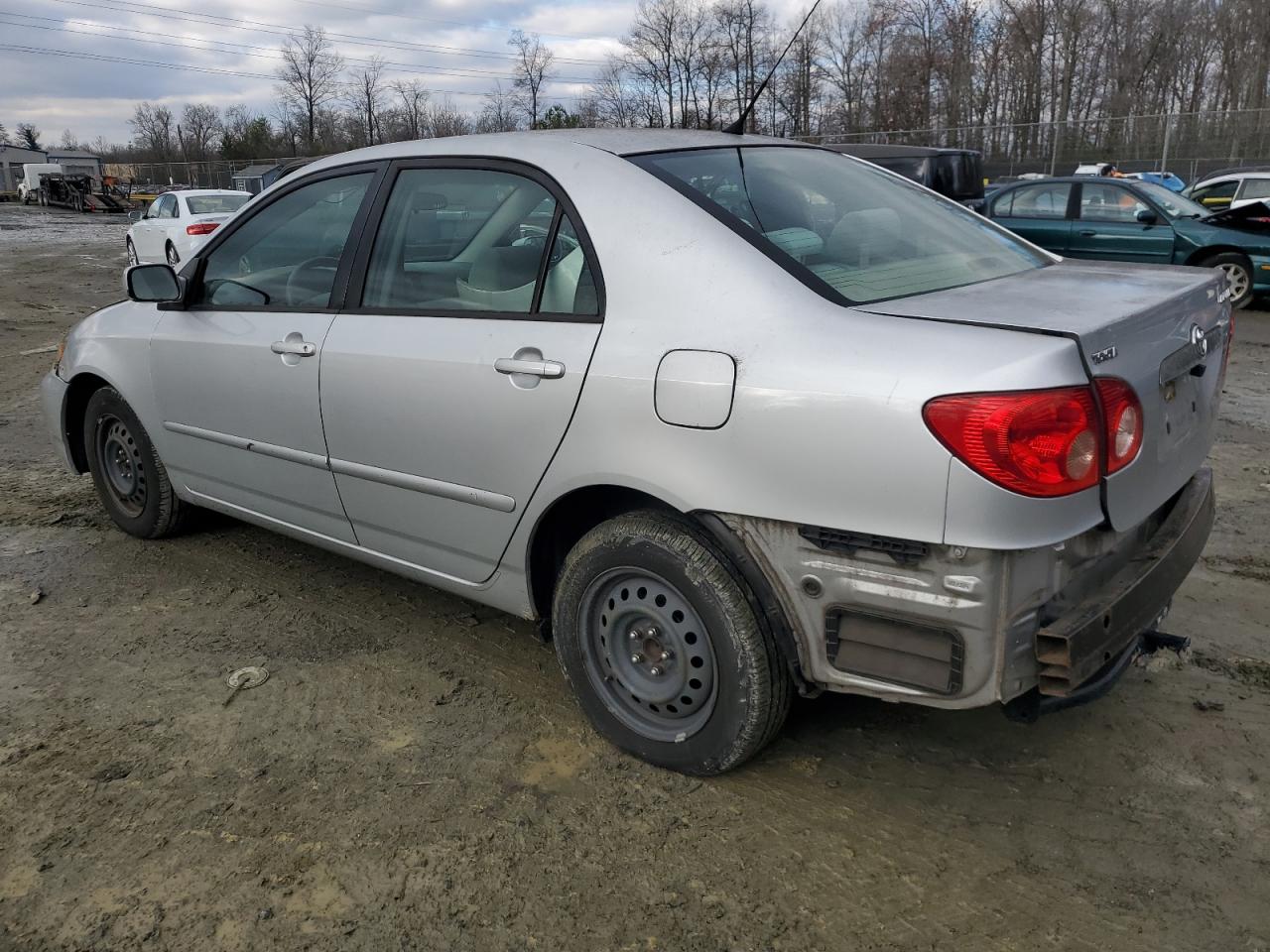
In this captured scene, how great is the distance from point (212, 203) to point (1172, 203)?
1585 cm

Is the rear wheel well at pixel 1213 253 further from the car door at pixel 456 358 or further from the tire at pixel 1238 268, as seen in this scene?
the car door at pixel 456 358

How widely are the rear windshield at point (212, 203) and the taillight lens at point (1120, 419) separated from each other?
18.9 metres

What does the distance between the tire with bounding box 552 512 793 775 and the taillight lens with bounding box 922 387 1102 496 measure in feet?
2.22

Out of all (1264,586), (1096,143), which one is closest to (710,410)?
(1264,586)

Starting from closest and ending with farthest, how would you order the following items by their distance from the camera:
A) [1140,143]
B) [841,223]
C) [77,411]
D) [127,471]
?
1. [841,223]
2. [127,471]
3. [77,411]
4. [1140,143]

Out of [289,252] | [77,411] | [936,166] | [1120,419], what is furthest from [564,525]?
[936,166]

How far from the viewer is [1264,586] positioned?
391cm

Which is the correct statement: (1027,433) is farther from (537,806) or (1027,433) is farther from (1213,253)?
(1213,253)

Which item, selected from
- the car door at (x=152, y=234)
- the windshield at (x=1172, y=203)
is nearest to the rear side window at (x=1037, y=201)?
the windshield at (x=1172, y=203)

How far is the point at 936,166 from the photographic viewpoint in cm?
1142

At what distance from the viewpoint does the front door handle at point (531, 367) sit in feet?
8.96

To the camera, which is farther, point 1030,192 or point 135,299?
point 1030,192

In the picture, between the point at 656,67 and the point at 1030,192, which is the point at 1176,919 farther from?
the point at 656,67

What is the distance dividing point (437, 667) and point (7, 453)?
4595 millimetres
